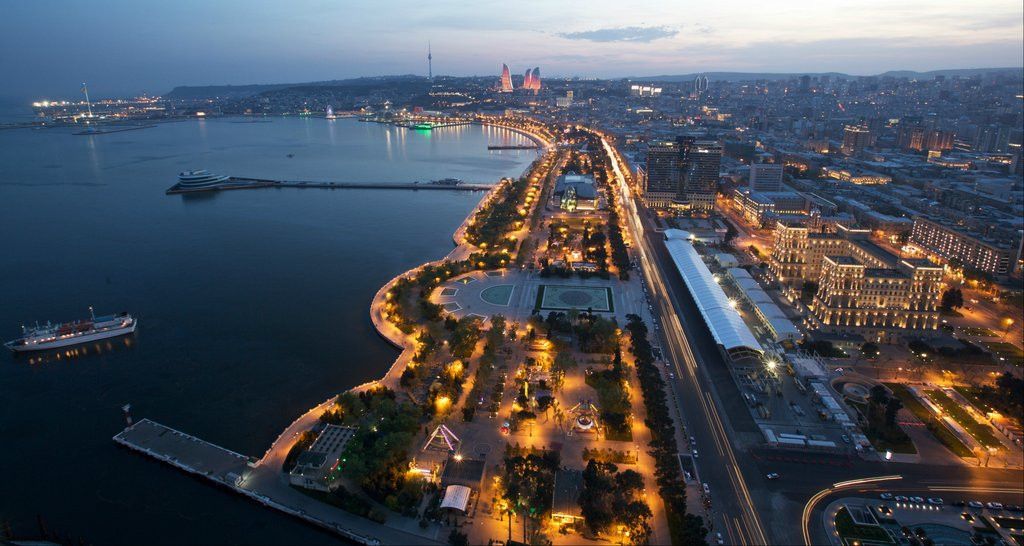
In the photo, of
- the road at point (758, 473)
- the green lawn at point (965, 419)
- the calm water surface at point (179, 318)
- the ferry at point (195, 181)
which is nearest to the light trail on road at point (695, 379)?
the road at point (758, 473)

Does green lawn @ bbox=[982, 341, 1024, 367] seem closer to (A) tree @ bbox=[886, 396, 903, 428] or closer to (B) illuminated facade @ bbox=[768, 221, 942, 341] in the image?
(B) illuminated facade @ bbox=[768, 221, 942, 341]

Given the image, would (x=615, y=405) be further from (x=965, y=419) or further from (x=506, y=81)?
(x=506, y=81)

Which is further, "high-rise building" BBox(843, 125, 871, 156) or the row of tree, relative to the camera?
"high-rise building" BBox(843, 125, 871, 156)

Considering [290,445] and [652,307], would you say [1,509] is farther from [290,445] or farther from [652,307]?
[652,307]

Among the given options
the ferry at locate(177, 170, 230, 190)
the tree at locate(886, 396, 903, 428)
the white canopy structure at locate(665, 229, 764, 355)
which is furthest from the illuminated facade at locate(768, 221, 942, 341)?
the ferry at locate(177, 170, 230, 190)

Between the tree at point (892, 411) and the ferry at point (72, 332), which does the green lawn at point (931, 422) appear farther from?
the ferry at point (72, 332)

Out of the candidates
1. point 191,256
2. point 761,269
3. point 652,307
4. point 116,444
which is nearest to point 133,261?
point 191,256

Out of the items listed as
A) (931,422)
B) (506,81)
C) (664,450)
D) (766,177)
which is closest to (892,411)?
(931,422)
